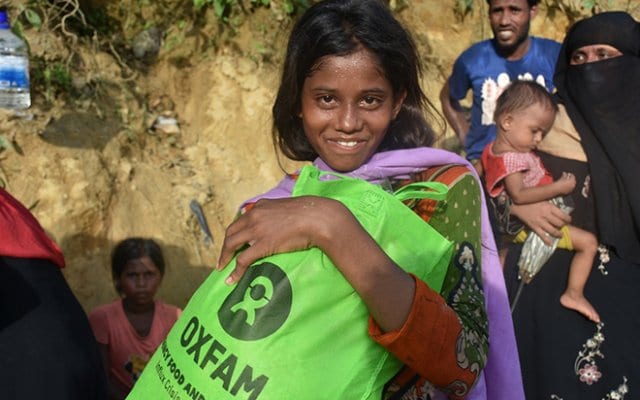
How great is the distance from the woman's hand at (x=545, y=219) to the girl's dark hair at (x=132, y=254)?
90.9 inches

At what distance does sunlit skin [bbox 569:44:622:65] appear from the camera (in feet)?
10.9

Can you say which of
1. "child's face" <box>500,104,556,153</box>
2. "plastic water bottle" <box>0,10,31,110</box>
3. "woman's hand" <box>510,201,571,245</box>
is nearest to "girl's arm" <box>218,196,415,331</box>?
"woman's hand" <box>510,201,571,245</box>

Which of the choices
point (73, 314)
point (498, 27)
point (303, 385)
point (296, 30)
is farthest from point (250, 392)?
point (498, 27)

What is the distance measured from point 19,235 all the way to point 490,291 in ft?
4.37

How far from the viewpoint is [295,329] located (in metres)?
1.34

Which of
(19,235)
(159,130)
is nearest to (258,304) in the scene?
(19,235)

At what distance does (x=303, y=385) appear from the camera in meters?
1.33

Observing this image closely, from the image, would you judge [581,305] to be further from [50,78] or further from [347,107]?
[50,78]

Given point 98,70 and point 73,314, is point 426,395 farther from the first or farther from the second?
point 98,70

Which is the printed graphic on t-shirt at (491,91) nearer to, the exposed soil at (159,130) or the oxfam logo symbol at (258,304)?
the exposed soil at (159,130)

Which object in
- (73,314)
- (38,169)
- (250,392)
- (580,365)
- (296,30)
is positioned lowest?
(38,169)

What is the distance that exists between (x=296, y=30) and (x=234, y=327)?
752 millimetres

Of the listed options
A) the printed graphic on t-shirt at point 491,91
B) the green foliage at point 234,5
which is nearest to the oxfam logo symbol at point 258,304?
the printed graphic on t-shirt at point 491,91

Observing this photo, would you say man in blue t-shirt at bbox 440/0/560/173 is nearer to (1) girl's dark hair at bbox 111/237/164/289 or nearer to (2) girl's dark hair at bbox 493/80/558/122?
(2) girl's dark hair at bbox 493/80/558/122
